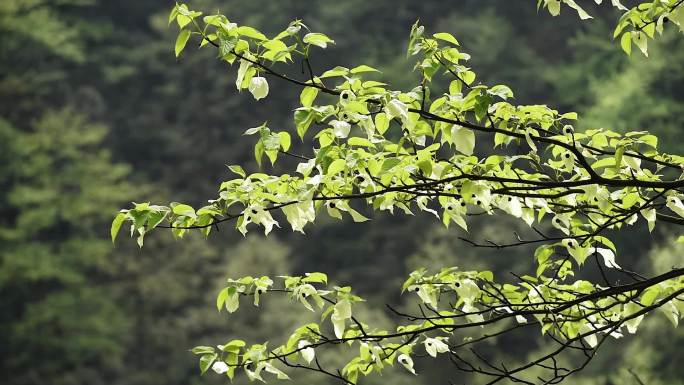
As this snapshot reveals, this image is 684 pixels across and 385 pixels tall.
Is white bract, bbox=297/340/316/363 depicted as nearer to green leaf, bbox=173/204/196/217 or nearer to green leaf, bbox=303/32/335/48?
green leaf, bbox=173/204/196/217

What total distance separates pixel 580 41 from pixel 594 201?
21776 millimetres

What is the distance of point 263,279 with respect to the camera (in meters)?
2.64

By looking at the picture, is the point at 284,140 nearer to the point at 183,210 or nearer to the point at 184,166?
the point at 183,210

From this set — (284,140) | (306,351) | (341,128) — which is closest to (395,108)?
(341,128)

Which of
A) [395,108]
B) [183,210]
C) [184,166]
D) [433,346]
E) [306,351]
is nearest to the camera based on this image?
[395,108]

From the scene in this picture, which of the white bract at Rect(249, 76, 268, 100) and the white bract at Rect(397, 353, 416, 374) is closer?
the white bract at Rect(249, 76, 268, 100)

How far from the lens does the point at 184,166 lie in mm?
24406

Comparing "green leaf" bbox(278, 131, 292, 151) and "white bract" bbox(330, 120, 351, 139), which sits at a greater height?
"white bract" bbox(330, 120, 351, 139)

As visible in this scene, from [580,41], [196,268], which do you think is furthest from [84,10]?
[580,41]

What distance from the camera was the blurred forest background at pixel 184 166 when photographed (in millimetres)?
18547

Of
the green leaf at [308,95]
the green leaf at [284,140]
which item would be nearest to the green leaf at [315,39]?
the green leaf at [308,95]

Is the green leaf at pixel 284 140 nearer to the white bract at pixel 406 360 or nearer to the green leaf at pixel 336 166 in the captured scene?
the green leaf at pixel 336 166

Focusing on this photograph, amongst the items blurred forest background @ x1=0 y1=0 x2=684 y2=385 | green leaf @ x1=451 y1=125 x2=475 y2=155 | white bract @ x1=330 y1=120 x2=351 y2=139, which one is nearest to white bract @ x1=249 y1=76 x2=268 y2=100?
white bract @ x1=330 y1=120 x2=351 y2=139

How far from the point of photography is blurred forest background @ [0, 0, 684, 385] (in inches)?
730
